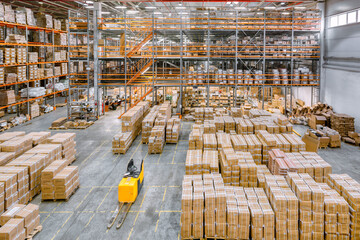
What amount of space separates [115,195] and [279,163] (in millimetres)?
5735

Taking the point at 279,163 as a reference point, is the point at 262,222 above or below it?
below

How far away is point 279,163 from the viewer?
966 cm

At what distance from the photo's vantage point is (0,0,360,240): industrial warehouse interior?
7410mm

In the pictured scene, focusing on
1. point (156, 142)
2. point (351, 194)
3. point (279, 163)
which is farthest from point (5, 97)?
point (351, 194)

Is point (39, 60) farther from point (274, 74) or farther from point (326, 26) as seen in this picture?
point (326, 26)

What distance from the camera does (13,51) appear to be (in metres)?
18.9

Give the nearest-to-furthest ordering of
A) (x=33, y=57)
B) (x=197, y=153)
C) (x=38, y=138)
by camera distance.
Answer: (x=197, y=153) < (x=38, y=138) < (x=33, y=57)

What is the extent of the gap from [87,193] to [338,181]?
8096 mm

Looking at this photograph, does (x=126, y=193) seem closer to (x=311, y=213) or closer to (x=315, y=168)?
(x=311, y=213)

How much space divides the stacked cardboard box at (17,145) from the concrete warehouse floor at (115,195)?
7.25ft

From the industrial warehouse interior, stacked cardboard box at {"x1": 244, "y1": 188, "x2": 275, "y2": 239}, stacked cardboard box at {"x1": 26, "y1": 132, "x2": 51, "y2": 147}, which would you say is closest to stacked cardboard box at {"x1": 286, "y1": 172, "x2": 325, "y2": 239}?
the industrial warehouse interior

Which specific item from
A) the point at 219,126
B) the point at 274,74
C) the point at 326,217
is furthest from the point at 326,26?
the point at 326,217

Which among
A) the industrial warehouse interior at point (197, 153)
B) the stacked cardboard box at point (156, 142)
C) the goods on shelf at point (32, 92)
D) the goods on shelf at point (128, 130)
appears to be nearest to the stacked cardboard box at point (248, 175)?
the industrial warehouse interior at point (197, 153)

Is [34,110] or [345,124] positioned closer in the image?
[345,124]
